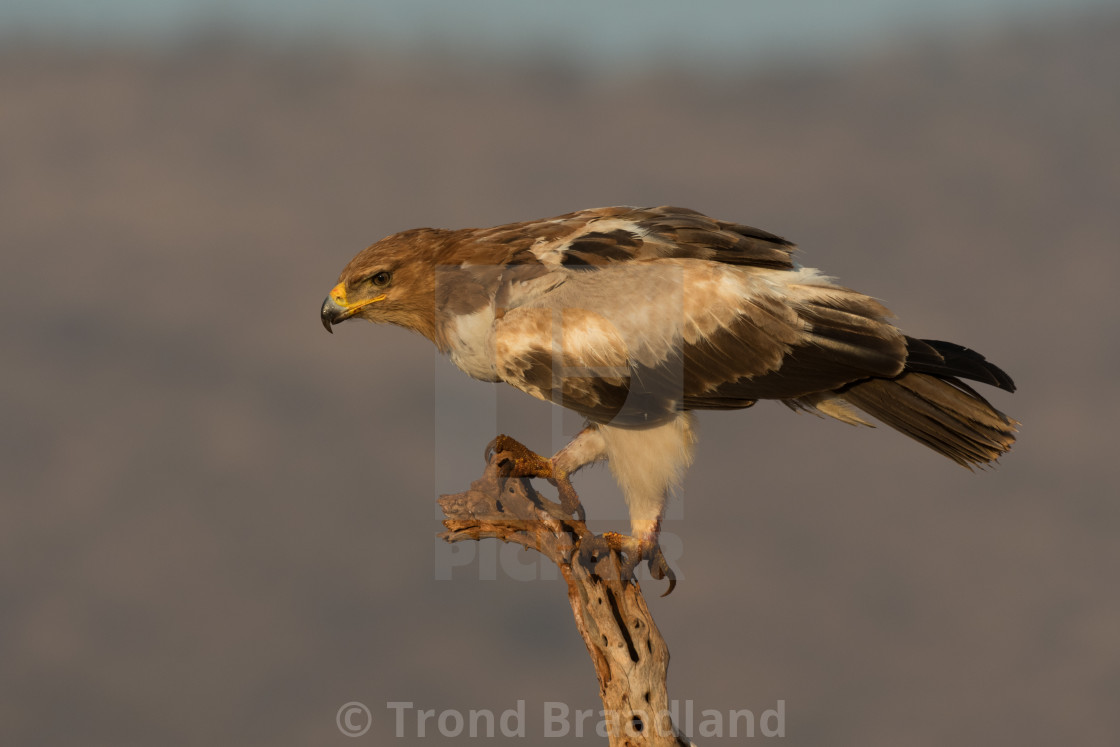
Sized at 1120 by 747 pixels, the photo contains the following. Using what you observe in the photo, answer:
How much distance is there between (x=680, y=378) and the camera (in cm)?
649

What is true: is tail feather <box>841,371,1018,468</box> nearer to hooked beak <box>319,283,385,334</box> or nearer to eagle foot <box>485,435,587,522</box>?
eagle foot <box>485,435,587,522</box>

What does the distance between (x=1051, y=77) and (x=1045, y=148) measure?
8584mm

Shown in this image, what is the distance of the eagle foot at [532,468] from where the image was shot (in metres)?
7.14

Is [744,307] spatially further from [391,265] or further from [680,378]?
[391,265]

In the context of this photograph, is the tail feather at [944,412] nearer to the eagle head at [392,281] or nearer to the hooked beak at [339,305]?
the eagle head at [392,281]

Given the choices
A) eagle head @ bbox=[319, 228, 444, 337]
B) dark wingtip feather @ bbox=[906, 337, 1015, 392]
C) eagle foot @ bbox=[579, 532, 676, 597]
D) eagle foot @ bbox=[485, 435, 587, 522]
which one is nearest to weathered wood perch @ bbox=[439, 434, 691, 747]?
eagle foot @ bbox=[579, 532, 676, 597]

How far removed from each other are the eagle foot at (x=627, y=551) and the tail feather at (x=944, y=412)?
4.96ft

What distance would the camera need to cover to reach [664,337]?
21.0 ft

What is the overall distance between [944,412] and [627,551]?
2.02 m

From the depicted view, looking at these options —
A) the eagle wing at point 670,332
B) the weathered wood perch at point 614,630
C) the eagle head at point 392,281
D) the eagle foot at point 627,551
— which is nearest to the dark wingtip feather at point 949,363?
the eagle wing at point 670,332

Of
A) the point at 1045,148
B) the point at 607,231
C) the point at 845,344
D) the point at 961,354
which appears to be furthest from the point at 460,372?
the point at 1045,148

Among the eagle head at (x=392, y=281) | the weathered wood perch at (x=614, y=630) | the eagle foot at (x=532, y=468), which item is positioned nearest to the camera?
the weathered wood perch at (x=614, y=630)

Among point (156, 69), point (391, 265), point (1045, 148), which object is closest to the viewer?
point (391, 265)

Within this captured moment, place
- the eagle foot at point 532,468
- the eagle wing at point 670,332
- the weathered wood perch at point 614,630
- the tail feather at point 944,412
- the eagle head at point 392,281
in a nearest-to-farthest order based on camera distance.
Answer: the eagle wing at point 670,332 < the tail feather at point 944,412 < the weathered wood perch at point 614,630 < the eagle head at point 392,281 < the eagle foot at point 532,468
